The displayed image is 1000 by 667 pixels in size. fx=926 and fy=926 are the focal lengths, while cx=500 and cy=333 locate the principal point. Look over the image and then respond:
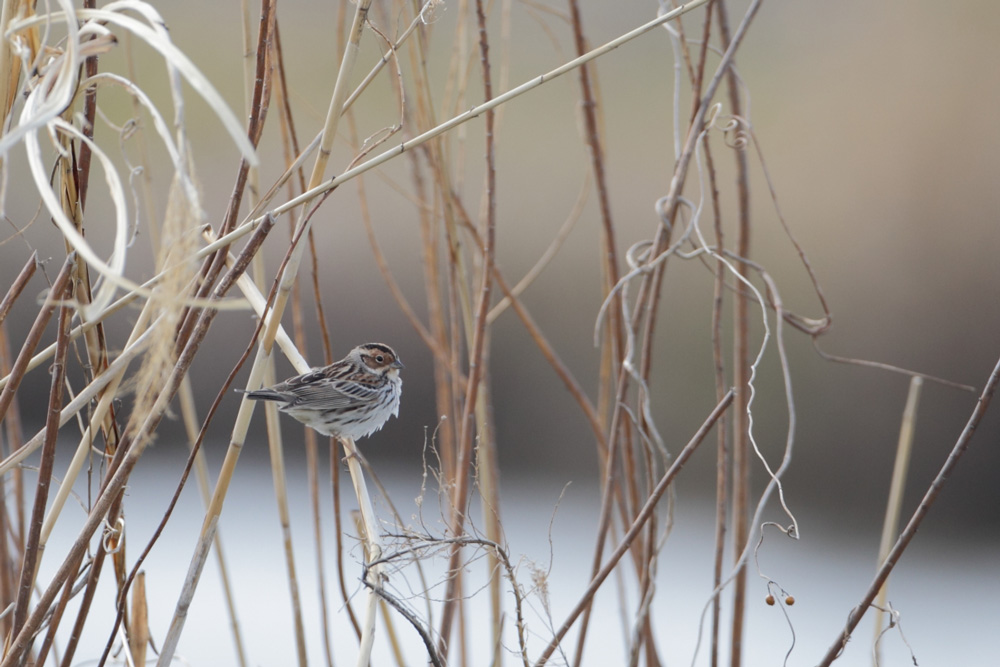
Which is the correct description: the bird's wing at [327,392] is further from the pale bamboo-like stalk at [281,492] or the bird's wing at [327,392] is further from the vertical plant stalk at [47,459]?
the vertical plant stalk at [47,459]

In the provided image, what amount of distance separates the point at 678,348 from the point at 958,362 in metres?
1.70

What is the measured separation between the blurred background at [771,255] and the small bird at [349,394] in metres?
2.83

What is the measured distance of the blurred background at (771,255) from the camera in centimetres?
542

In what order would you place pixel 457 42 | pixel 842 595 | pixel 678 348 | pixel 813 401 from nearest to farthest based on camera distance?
pixel 457 42 < pixel 842 595 < pixel 813 401 < pixel 678 348

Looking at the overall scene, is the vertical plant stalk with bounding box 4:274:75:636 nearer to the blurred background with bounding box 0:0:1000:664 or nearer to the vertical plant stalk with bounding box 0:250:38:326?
the vertical plant stalk with bounding box 0:250:38:326

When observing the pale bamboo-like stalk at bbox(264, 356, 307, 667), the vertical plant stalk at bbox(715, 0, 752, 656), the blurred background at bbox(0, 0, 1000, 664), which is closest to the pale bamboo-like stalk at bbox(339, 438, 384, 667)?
the pale bamboo-like stalk at bbox(264, 356, 307, 667)

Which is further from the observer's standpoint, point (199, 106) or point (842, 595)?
point (199, 106)

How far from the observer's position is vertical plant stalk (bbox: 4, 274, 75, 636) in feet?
4.04

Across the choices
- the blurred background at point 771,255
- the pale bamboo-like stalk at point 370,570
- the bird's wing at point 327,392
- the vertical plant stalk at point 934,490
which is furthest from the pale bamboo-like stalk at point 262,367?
the blurred background at point 771,255

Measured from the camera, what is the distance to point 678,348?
20.5 feet

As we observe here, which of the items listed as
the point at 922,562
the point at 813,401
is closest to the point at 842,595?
the point at 922,562

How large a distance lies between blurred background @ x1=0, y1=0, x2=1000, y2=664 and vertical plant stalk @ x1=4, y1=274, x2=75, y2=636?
14.1 ft

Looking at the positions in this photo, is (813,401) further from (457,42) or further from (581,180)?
(457,42)

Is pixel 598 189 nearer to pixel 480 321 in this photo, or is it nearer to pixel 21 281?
pixel 480 321
